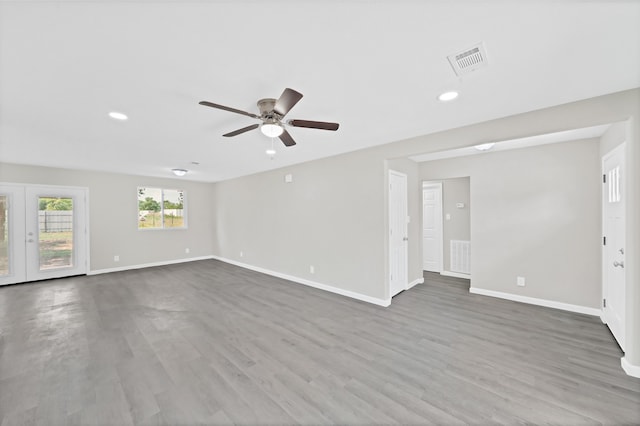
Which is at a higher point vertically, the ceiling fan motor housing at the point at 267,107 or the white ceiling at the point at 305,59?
the white ceiling at the point at 305,59

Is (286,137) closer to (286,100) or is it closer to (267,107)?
(267,107)

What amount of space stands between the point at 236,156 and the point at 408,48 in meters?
3.55

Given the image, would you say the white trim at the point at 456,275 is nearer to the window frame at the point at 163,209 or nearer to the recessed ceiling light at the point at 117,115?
the recessed ceiling light at the point at 117,115

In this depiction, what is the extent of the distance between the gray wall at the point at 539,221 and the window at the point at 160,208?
7.53 m

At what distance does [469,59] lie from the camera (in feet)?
5.55

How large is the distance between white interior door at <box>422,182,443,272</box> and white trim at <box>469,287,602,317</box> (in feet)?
4.96

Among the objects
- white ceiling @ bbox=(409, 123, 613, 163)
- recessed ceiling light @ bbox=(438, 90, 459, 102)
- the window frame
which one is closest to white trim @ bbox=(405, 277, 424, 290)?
white ceiling @ bbox=(409, 123, 613, 163)

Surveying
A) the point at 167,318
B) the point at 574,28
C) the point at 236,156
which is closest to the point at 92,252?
the point at 167,318

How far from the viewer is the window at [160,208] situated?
6720mm

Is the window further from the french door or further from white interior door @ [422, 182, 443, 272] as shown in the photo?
white interior door @ [422, 182, 443, 272]

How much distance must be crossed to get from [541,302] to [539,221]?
1.21 metres

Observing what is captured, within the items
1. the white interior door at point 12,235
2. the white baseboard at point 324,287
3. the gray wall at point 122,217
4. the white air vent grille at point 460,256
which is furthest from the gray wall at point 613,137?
the white interior door at point 12,235

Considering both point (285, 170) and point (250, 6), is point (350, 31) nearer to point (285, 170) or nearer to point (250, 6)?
point (250, 6)

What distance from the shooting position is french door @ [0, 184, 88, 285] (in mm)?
4918
